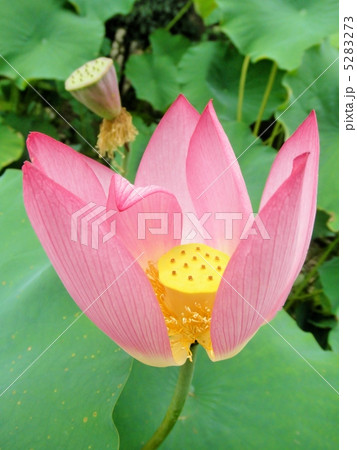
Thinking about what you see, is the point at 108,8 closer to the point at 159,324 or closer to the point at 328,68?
the point at 328,68

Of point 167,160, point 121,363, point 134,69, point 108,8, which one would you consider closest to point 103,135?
point 167,160

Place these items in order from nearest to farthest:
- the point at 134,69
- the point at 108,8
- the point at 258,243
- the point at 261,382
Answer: the point at 258,243 → the point at 261,382 → the point at 108,8 → the point at 134,69

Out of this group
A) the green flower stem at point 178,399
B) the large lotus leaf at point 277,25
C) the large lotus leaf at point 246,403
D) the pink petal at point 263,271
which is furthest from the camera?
the large lotus leaf at point 277,25

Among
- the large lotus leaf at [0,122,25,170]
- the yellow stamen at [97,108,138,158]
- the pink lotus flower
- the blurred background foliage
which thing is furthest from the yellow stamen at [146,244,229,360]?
the large lotus leaf at [0,122,25,170]

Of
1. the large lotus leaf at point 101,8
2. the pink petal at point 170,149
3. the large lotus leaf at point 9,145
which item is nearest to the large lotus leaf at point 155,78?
the large lotus leaf at point 101,8

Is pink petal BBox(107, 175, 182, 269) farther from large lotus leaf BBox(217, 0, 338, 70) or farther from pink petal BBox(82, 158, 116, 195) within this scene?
large lotus leaf BBox(217, 0, 338, 70)

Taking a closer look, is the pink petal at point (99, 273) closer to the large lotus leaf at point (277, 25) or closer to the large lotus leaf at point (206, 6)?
the large lotus leaf at point (277, 25)
